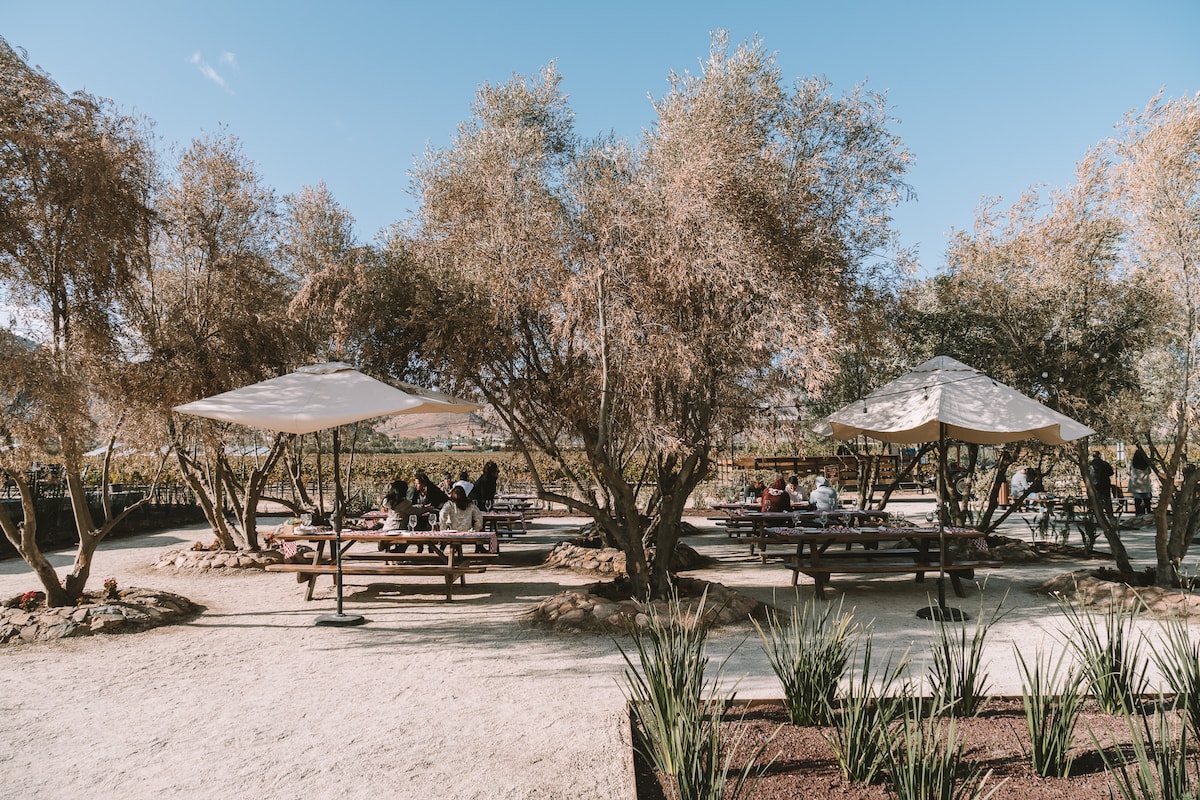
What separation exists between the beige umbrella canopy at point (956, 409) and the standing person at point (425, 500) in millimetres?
A: 5146

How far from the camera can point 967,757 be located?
11.5 ft

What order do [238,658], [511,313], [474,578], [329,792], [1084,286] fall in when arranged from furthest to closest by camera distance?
[474,578]
[1084,286]
[511,313]
[238,658]
[329,792]

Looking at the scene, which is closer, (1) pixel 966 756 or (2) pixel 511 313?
(1) pixel 966 756

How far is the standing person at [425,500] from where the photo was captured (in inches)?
387

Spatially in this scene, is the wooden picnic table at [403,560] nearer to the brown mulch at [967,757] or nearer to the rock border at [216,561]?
the rock border at [216,561]

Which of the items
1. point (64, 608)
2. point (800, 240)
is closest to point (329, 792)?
point (64, 608)

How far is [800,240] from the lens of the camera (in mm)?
7055

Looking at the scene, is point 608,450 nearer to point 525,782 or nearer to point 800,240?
point 800,240

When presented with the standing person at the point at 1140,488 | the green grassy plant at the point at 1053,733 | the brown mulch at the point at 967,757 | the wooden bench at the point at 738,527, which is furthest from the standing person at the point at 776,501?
the green grassy plant at the point at 1053,733

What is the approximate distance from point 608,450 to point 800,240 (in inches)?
103

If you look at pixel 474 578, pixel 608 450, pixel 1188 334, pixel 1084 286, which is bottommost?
pixel 474 578

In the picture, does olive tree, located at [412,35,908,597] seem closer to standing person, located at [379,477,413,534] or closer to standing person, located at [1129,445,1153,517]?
standing person, located at [379,477,413,534]

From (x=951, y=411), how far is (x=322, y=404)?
17.9 ft

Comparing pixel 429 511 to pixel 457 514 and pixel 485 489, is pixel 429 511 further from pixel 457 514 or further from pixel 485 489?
pixel 485 489
